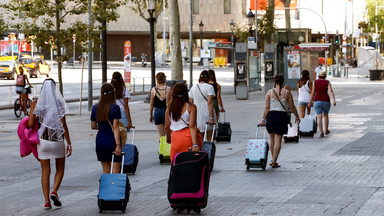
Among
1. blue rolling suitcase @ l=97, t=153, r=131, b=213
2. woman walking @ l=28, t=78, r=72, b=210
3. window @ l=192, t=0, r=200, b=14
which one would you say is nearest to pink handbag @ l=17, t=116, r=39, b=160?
woman walking @ l=28, t=78, r=72, b=210

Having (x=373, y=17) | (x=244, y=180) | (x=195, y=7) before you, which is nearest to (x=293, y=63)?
(x=244, y=180)

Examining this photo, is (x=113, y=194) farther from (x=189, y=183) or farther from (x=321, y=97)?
(x=321, y=97)

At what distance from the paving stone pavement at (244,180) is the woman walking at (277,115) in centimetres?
41

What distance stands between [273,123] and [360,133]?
7081 millimetres

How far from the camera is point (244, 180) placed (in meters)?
12.4

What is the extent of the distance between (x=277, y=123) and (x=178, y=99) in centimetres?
385

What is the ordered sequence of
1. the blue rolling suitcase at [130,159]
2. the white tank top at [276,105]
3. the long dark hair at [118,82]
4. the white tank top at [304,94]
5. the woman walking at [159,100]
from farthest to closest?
the white tank top at [304,94] < the woman walking at [159,100] < the white tank top at [276,105] < the blue rolling suitcase at [130,159] < the long dark hair at [118,82]

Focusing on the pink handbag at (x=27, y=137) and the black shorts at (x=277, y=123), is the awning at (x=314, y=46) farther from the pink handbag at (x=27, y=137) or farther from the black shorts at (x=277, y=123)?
the pink handbag at (x=27, y=137)

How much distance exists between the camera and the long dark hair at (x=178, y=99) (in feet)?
33.8

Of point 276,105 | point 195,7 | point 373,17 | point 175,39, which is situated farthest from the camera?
point 373,17

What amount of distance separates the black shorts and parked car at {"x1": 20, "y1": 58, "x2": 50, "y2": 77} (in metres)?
46.0

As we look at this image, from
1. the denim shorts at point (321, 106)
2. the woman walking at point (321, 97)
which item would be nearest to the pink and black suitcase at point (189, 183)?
the woman walking at point (321, 97)

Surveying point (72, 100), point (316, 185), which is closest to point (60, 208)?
point (316, 185)

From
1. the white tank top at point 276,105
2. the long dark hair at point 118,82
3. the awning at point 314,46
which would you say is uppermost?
the awning at point 314,46
